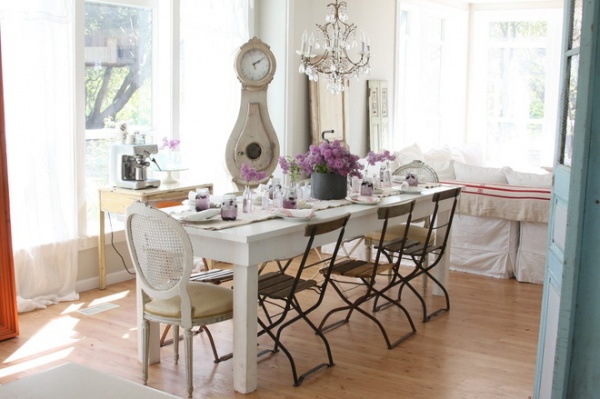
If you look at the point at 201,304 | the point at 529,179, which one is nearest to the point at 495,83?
the point at 529,179

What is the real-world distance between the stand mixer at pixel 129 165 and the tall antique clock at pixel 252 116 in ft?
2.61

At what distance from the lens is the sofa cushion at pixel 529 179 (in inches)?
251

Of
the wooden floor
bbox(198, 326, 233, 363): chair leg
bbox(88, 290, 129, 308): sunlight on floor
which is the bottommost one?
the wooden floor

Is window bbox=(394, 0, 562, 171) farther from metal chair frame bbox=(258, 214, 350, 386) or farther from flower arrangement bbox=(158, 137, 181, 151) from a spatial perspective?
metal chair frame bbox=(258, 214, 350, 386)

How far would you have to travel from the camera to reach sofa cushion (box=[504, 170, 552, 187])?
6.38m

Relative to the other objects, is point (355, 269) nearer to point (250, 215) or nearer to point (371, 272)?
point (371, 272)

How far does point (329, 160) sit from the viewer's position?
16.0ft

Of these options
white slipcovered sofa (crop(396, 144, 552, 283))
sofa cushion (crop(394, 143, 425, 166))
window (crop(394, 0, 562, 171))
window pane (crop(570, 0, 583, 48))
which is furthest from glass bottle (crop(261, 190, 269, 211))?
window (crop(394, 0, 562, 171))

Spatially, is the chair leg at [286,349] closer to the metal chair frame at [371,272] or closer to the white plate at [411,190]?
the metal chair frame at [371,272]

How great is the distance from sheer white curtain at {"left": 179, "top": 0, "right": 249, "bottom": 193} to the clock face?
1.33 ft

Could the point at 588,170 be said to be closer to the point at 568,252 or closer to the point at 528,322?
the point at 568,252

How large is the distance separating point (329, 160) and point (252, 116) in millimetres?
1641

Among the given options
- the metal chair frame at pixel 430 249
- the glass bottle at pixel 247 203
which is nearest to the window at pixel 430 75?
the metal chair frame at pixel 430 249

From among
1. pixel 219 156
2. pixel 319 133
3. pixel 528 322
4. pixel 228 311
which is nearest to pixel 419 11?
pixel 319 133
